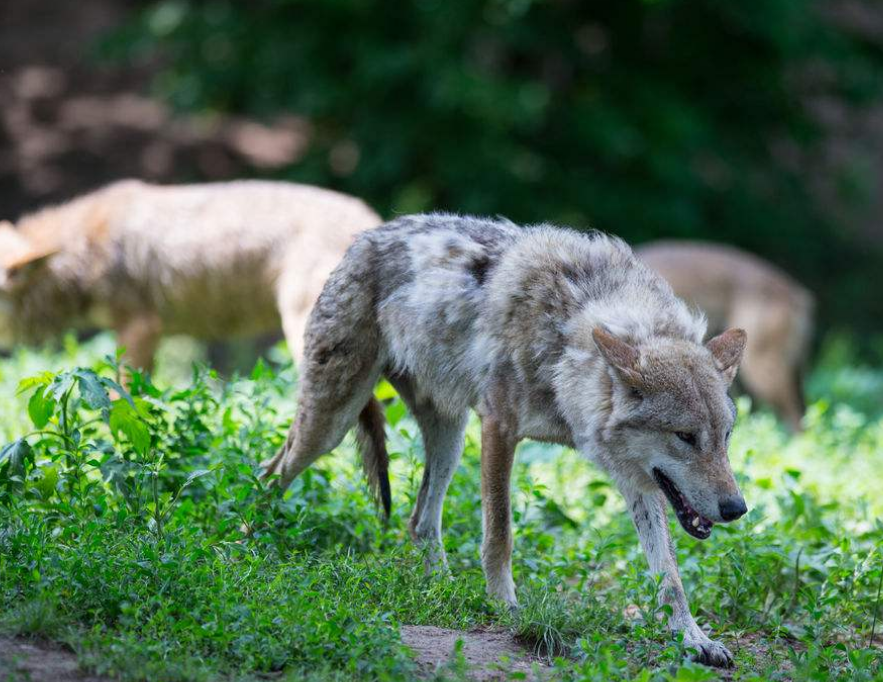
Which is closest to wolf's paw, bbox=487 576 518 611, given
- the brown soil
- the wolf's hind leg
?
the wolf's hind leg

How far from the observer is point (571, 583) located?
19.6ft

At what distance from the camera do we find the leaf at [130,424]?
16.0 ft

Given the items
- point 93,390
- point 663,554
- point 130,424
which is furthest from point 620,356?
point 93,390

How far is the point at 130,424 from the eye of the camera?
16.2ft

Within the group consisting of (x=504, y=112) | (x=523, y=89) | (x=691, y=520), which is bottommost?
(x=691, y=520)

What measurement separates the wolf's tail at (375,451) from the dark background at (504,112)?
24.2ft

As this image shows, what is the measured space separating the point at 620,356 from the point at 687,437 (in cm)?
44

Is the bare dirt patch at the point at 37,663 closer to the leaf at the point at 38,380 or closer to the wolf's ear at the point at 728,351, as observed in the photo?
the leaf at the point at 38,380

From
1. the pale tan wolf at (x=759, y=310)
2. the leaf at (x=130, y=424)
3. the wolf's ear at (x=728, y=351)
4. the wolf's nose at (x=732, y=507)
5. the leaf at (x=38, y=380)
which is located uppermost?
the wolf's ear at (x=728, y=351)

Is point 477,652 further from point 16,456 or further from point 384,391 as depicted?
point 16,456

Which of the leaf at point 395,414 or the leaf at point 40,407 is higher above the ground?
the leaf at point 40,407

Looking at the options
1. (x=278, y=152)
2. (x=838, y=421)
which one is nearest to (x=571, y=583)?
(x=838, y=421)

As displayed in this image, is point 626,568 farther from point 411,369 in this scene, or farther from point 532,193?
point 532,193

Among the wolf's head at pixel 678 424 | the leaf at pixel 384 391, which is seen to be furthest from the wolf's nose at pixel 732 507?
the leaf at pixel 384 391
